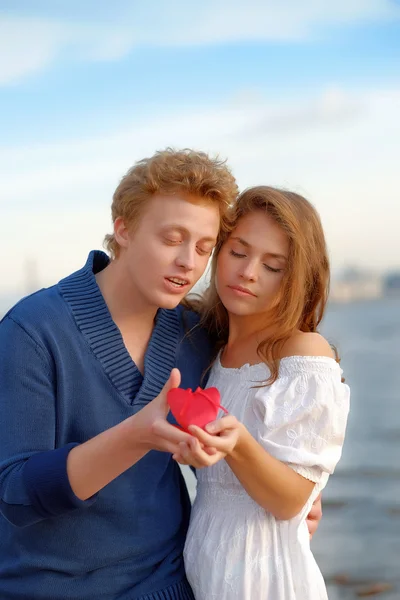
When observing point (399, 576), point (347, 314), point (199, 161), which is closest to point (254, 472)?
point (199, 161)

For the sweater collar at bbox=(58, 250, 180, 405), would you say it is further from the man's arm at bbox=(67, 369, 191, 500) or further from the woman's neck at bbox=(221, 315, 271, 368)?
the man's arm at bbox=(67, 369, 191, 500)

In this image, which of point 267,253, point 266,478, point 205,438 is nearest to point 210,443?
point 205,438

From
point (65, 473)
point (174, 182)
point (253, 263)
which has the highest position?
point (174, 182)

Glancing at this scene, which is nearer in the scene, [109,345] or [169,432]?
[169,432]

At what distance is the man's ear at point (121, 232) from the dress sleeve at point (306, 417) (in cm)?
66

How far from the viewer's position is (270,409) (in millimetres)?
2615

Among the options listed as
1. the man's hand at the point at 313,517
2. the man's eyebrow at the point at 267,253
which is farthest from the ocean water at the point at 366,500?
the man's hand at the point at 313,517

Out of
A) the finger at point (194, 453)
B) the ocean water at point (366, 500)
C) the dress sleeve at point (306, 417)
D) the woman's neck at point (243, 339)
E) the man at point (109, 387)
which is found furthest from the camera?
the ocean water at point (366, 500)

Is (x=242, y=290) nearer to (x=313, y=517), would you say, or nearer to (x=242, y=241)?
(x=242, y=241)

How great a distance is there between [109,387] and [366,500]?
4.85 meters

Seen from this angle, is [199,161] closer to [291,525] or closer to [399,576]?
[291,525]

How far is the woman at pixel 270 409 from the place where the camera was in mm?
2559

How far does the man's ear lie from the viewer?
2.78 meters

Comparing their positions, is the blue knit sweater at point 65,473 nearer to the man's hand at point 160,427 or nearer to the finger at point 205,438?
the man's hand at point 160,427
